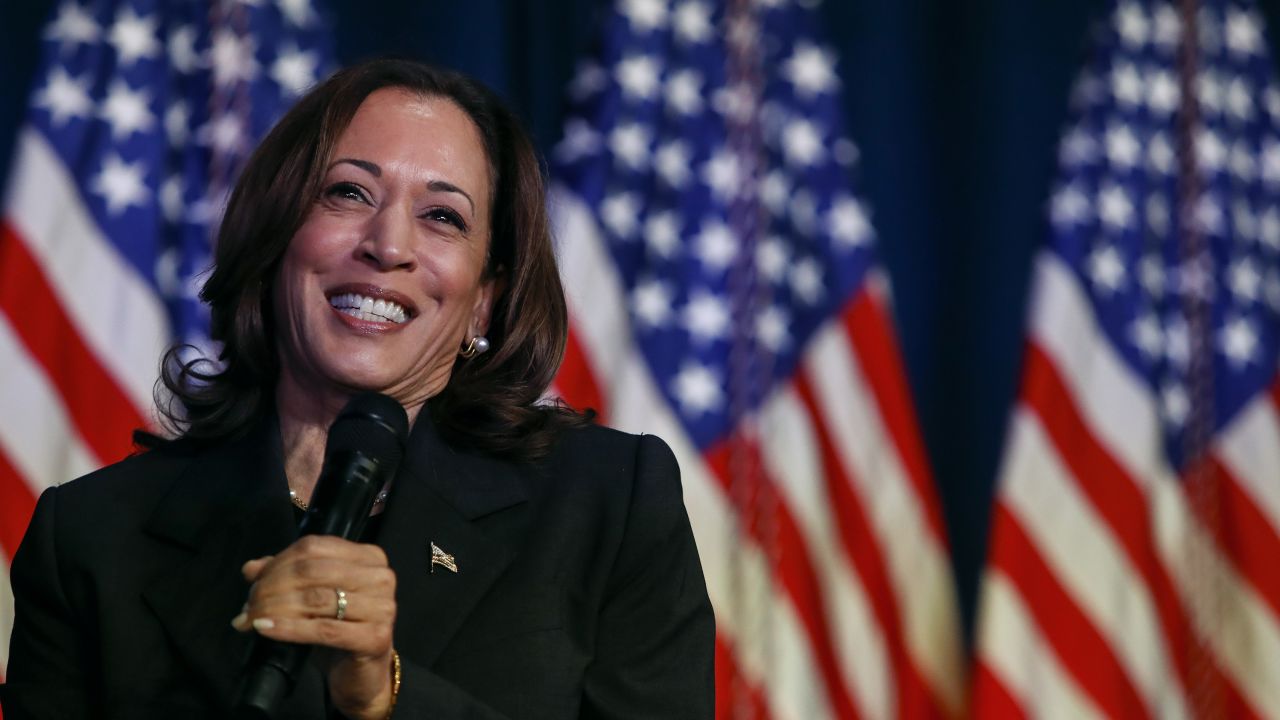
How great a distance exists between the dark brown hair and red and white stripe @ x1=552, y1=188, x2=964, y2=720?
1.32 m

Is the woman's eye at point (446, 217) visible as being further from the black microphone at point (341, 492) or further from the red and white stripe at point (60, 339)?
the red and white stripe at point (60, 339)

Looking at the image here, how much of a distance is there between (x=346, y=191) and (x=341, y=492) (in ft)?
1.92

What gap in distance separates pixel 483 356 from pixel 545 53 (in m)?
1.70

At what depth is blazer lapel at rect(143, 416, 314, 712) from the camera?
1440 mm

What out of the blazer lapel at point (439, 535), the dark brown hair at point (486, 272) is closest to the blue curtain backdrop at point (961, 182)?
the dark brown hair at point (486, 272)

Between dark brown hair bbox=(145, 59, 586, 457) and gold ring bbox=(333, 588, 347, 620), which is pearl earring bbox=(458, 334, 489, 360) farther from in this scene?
gold ring bbox=(333, 588, 347, 620)

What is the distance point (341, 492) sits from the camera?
1.12 metres

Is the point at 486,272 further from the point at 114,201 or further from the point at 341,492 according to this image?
the point at 114,201

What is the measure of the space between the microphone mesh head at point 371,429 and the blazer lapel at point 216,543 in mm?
318

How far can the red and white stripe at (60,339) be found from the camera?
2838mm

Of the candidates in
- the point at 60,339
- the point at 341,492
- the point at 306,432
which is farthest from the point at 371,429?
the point at 60,339

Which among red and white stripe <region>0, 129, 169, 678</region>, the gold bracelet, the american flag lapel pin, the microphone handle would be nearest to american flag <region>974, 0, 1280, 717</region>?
red and white stripe <region>0, 129, 169, 678</region>

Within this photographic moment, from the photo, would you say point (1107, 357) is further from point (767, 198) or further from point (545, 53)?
point (545, 53)

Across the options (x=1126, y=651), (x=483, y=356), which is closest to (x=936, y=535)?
(x=1126, y=651)
